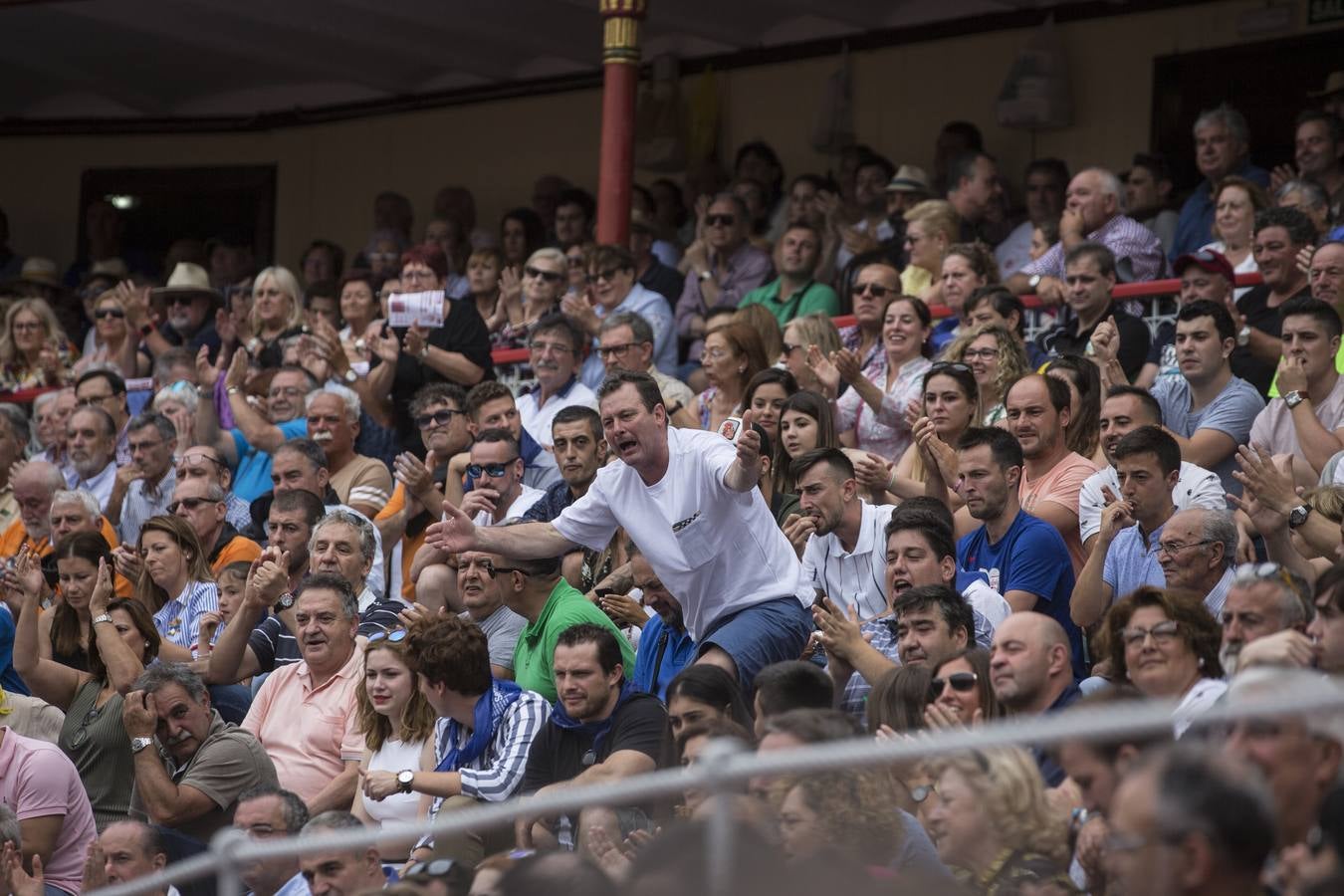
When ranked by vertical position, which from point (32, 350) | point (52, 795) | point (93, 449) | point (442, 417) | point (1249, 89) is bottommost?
point (52, 795)

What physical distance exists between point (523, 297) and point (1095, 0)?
13.9 feet

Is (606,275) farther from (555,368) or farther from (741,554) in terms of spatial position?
(741,554)

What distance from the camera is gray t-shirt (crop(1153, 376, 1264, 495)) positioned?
7.50 meters

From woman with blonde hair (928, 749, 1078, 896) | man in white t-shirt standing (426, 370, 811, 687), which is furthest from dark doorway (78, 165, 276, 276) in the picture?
woman with blonde hair (928, 749, 1078, 896)

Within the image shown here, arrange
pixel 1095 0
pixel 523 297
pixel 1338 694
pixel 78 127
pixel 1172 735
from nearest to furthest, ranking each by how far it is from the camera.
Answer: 1. pixel 1338 694
2. pixel 1172 735
3. pixel 523 297
4. pixel 1095 0
5. pixel 78 127

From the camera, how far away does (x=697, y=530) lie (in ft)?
20.4

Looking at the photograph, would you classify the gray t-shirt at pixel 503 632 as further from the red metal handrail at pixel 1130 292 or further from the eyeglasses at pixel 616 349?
the red metal handrail at pixel 1130 292

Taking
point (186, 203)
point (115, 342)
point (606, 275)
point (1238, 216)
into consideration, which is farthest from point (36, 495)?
point (186, 203)

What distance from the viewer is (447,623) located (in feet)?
20.4

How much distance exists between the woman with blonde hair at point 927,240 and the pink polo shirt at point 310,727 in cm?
420

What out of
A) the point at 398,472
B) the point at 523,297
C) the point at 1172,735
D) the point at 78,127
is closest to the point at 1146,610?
the point at 1172,735

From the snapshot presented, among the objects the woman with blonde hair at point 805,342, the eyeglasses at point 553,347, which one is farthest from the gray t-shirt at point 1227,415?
the eyeglasses at point 553,347

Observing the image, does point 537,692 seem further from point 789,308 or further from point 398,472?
point 789,308

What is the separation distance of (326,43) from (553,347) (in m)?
5.95
